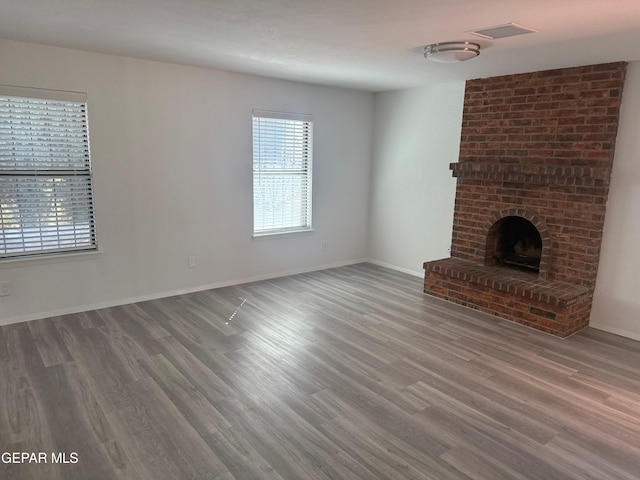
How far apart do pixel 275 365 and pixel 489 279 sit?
90.8 inches

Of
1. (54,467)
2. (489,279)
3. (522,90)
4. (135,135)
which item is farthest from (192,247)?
(522,90)

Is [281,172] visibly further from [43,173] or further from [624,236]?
[624,236]

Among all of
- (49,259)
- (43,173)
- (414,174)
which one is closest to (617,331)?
(414,174)

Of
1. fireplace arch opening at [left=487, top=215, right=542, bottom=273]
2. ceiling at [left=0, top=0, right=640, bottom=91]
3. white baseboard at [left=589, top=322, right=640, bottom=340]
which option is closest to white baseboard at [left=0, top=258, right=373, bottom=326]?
fireplace arch opening at [left=487, top=215, right=542, bottom=273]

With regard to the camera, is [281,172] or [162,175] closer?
[162,175]

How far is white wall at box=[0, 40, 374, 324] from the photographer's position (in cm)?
377

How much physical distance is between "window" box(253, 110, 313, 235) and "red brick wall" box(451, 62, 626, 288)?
1.88 metres

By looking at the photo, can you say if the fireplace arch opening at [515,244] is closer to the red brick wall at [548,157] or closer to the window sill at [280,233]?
the red brick wall at [548,157]

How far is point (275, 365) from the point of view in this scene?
311cm

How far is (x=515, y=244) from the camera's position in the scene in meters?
4.69

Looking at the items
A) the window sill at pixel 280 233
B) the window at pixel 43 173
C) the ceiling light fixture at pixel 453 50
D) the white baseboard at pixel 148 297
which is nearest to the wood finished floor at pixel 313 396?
the white baseboard at pixel 148 297

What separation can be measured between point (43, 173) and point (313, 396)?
2969mm

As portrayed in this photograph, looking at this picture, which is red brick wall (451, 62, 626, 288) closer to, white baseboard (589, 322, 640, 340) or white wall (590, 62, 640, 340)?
white wall (590, 62, 640, 340)

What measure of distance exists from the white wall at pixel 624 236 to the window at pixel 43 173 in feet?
15.4
